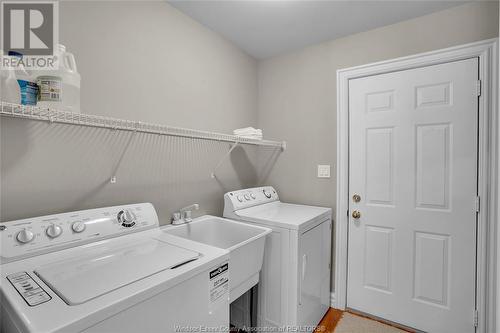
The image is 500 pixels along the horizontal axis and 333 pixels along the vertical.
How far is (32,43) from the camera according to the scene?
48.3 inches

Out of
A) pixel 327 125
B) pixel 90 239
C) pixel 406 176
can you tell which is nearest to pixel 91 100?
pixel 90 239

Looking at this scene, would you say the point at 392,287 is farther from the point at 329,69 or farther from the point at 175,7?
the point at 175,7

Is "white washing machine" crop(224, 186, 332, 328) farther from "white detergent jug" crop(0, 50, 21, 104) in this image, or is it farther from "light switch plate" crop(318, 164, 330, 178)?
"white detergent jug" crop(0, 50, 21, 104)

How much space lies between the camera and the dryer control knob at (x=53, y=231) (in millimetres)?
1094

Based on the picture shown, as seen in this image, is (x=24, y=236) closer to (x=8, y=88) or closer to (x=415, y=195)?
(x=8, y=88)

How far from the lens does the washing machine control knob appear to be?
4.40ft

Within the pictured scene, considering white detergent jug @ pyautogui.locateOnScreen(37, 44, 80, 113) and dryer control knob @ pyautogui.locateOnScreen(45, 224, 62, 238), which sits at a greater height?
white detergent jug @ pyautogui.locateOnScreen(37, 44, 80, 113)

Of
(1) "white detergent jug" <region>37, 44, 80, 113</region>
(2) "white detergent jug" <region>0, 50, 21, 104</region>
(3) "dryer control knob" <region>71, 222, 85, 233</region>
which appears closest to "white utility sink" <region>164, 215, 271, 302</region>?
(3) "dryer control knob" <region>71, 222, 85, 233</region>

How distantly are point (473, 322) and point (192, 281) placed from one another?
2.09 m

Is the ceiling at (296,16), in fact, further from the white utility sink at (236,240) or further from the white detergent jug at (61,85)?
the white utility sink at (236,240)

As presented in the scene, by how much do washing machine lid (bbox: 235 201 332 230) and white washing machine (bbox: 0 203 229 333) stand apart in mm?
680

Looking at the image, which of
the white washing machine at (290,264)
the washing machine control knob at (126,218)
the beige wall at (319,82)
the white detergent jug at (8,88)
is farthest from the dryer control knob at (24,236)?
the beige wall at (319,82)

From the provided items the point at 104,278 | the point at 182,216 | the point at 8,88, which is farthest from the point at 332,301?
the point at 8,88

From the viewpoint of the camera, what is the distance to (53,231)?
1104 mm
